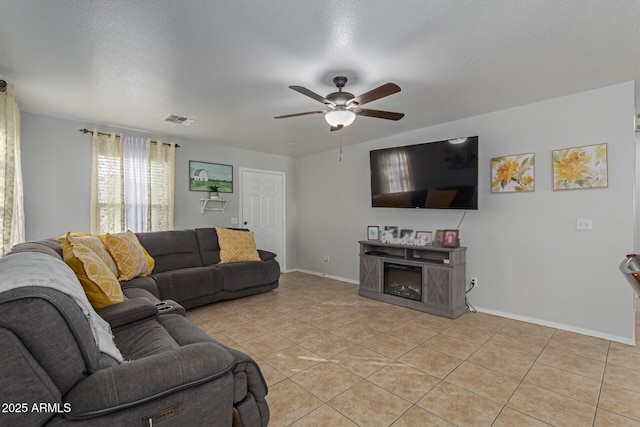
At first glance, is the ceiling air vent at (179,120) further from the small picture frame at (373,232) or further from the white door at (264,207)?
the small picture frame at (373,232)

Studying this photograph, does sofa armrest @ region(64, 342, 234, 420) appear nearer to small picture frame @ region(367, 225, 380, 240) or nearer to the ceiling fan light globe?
the ceiling fan light globe

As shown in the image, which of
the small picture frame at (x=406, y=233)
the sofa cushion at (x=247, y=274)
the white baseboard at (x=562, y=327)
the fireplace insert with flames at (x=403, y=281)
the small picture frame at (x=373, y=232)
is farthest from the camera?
the small picture frame at (x=373, y=232)

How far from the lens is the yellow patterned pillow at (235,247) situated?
14.8 feet

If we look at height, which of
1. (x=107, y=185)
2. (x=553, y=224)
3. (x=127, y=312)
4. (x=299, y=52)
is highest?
(x=299, y=52)

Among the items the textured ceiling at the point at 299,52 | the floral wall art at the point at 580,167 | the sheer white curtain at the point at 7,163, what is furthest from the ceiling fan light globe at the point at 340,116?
the sheer white curtain at the point at 7,163

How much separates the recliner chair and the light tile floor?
0.73 metres

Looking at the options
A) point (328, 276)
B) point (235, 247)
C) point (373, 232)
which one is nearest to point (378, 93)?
point (373, 232)

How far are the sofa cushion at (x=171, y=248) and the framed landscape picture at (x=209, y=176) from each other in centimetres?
96

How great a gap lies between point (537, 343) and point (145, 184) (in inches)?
204

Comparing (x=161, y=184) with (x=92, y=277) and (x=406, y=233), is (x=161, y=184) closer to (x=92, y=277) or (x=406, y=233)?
(x=92, y=277)

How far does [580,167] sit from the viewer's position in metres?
3.06

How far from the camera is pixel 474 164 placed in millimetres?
3484

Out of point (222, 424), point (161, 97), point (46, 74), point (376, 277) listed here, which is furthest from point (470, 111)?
point (46, 74)

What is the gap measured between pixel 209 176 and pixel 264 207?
1.26 m
